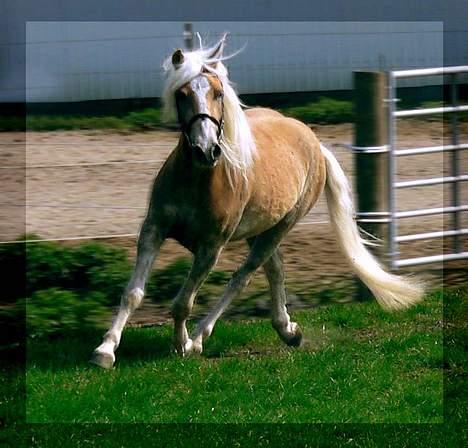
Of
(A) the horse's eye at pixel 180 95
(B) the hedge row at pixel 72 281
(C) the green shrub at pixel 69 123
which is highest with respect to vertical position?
(A) the horse's eye at pixel 180 95

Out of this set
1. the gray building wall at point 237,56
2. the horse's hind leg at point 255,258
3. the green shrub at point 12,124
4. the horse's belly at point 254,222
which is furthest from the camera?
the gray building wall at point 237,56

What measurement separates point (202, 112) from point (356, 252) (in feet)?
6.67

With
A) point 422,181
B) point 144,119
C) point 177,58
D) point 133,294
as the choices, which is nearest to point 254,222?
point 133,294

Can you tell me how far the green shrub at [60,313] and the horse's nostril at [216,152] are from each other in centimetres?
164

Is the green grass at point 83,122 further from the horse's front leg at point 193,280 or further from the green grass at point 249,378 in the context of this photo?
the horse's front leg at point 193,280

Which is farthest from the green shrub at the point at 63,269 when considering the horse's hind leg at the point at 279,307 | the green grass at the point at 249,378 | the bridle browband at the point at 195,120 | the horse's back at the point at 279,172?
the bridle browband at the point at 195,120

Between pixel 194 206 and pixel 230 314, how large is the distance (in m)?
1.56

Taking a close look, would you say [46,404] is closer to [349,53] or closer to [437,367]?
[437,367]

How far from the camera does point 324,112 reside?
15727 mm

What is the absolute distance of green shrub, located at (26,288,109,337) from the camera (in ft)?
25.2

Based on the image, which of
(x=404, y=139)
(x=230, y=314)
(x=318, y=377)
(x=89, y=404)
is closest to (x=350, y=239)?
(x=230, y=314)

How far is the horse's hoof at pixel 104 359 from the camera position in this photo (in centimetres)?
679

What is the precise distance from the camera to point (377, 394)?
6.84 metres

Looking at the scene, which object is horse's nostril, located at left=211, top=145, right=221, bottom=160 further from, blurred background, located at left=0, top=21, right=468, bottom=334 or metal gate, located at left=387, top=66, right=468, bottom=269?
metal gate, located at left=387, top=66, right=468, bottom=269
